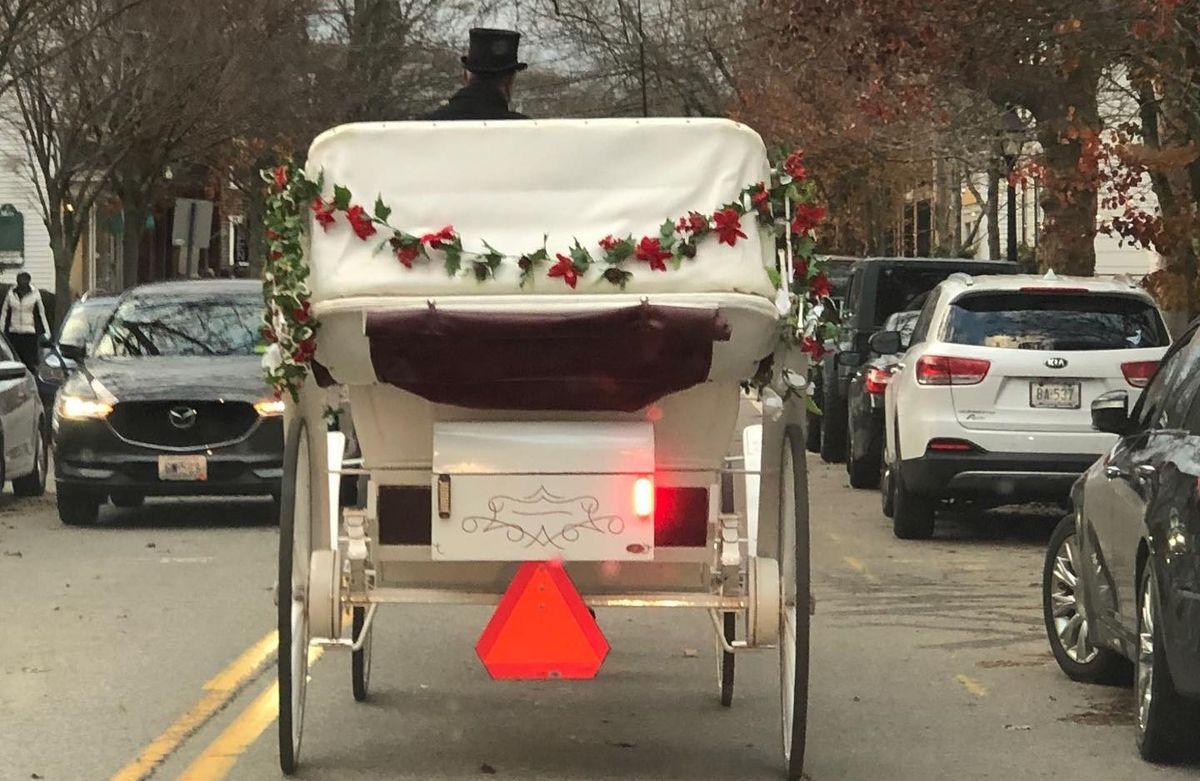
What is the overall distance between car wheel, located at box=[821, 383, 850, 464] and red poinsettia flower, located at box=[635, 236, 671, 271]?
15988mm

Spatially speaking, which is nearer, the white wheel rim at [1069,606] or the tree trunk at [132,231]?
the white wheel rim at [1069,606]

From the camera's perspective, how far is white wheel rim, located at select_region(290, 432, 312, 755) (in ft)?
24.0

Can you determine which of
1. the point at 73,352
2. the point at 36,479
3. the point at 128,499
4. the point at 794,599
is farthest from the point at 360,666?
the point at 36,479

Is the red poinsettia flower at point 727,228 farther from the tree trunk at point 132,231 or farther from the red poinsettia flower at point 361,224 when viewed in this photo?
the tree trunk at point 132,231

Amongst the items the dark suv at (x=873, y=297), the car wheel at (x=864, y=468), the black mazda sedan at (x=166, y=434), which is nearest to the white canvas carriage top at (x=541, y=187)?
the black mazda sedan at (x=166, y=434)

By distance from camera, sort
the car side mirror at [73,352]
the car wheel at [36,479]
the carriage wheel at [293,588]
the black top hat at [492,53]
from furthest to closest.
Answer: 1. the car wheel at [36,479]
2. the car side mirror at [73,352]
3. the black top hat at [492,53]
4. the carriage wheel at [293,588]

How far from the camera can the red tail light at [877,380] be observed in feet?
61.6

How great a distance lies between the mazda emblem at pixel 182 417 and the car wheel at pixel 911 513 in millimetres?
5225

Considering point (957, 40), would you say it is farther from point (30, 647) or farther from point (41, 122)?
point (41, 122)

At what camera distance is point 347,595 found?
757cm

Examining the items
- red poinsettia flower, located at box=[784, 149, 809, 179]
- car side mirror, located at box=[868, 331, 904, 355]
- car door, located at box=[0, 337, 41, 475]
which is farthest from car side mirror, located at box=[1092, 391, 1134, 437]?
car door, located at box=[0, 337, 41, 475]

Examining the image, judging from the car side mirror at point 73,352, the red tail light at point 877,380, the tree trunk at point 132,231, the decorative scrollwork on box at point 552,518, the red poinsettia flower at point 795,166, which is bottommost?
the decorative scrollwork on box at point 552,518

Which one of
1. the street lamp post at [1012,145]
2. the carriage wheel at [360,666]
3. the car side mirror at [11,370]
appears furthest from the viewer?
the street lamp post at [1012,145]

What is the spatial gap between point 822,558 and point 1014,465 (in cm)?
151
